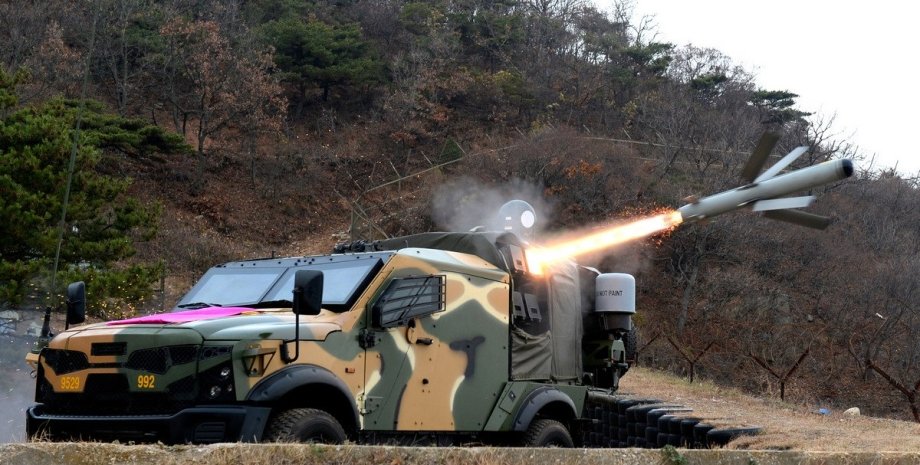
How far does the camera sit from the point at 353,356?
8.65m

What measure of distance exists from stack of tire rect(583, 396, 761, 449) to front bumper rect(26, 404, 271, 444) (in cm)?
556

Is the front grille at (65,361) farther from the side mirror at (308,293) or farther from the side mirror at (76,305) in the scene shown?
the side mirror at (308,293)

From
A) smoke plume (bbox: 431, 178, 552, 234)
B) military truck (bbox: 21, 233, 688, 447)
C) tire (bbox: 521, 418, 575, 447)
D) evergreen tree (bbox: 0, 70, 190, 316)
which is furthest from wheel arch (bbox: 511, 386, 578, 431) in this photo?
smoke plume (bbox: 431, 178, 552, 234)

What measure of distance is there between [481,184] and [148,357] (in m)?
37.0

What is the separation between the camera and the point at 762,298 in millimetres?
45062

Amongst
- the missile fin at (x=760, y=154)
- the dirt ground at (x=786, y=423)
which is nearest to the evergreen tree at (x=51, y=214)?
the dirt ground at (x=786, y=423)

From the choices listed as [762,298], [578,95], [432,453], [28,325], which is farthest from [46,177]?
[578,95]

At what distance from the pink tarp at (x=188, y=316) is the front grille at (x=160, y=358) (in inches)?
17.7

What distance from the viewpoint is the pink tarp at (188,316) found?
853 centimetres

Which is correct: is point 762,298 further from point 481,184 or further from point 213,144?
point 213,144

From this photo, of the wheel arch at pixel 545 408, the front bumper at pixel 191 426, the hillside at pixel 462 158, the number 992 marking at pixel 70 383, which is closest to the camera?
the front bumper at pixel 191 426

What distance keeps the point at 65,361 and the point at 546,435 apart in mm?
4697

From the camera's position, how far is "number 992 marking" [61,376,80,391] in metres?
8.26

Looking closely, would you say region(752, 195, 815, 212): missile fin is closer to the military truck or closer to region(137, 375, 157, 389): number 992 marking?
the military truck
